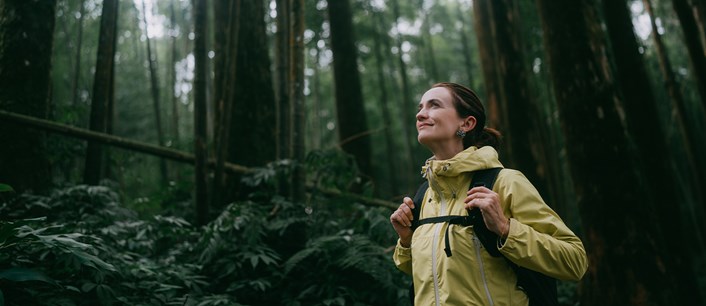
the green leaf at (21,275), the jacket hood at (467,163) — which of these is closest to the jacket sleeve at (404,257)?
the jacket hood at (467,163)

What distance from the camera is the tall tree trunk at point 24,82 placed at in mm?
4469

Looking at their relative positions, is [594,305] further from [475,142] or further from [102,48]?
[102,48]

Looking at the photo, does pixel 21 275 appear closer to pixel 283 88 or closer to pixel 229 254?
pixel 229 254

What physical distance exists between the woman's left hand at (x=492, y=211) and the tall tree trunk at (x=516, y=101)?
18.9ft

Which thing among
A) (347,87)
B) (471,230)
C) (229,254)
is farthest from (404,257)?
(347,87)

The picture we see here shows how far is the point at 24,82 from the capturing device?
4672 mm

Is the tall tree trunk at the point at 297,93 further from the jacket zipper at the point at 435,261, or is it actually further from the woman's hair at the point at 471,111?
the jacket zipper at the point at 435,261

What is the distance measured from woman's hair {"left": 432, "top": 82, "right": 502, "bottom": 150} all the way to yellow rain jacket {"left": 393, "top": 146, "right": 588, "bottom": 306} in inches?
6.9

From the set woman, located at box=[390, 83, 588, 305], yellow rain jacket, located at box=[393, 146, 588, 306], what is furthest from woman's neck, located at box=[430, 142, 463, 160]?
yellow rain jacket, located at box=[393, 146, 588, 306]

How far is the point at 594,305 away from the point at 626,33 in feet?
14.6

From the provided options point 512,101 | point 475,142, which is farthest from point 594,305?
point 512,101

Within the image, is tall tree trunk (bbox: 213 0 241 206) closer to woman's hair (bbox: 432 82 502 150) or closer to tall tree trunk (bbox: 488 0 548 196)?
woman's hair (bbox: 432 82 502 150)

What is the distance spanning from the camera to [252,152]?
614cm

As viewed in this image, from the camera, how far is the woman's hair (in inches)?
80.7
